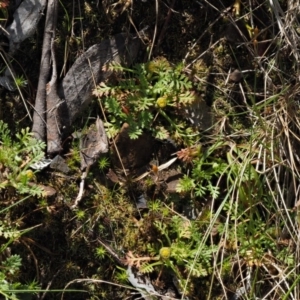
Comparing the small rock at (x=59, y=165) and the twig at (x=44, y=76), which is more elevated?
the twig at (x=44, y=76)

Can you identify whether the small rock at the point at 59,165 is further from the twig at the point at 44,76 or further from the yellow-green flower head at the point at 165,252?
the yellow-green flower head at the point at 165,252

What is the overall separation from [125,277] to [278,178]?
0.87 meters

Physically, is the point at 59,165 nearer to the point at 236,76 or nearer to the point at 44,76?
the point at 44,76

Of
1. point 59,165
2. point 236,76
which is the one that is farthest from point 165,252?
point 236,76

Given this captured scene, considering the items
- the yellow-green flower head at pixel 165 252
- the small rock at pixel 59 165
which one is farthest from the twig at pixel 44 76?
the yellow-green flower head at pixel 165 252

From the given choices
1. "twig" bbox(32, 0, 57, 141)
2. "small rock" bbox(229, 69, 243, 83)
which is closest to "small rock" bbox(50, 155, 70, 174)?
"twig" bbox(32, 0, 57, 141)

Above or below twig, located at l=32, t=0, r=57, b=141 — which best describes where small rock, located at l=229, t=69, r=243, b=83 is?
below

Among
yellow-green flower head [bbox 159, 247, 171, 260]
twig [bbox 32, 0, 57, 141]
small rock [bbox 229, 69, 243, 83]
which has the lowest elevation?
yellow-green flower head [bbox 159, 247, 171, 260]

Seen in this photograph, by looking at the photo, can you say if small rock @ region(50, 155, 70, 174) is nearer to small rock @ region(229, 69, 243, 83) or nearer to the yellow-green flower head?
the yellow-green flower head

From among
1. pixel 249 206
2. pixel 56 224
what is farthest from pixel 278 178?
pixel 56 224

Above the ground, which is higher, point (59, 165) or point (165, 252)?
point (59, 165)

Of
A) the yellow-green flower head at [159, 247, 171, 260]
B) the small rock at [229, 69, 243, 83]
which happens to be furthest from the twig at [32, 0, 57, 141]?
the small rock at [229, 69, 243, 83]

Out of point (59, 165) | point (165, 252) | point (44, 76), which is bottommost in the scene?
point (165, 252)

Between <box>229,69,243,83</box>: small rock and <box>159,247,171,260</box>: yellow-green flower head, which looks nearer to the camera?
<box>159,247,171,260</box>: yellow-green flower head
